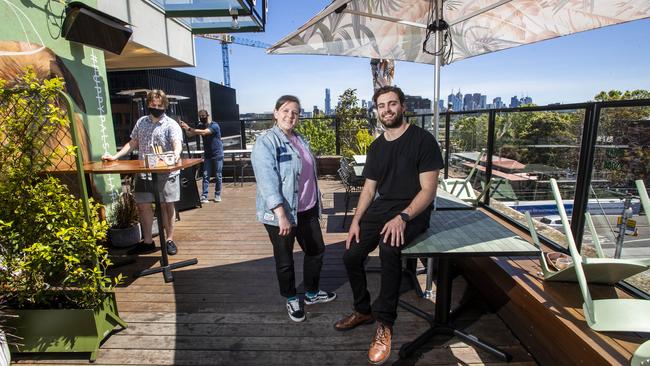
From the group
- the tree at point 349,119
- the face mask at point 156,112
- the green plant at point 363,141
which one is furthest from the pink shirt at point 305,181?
the tree at point 349,119

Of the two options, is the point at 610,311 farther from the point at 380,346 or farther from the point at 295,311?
the point at 295,311

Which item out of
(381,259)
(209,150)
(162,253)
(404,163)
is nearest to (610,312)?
(381,259)

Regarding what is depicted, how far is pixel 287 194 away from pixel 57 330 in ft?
5.61

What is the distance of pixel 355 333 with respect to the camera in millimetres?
2312

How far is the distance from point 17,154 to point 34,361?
4.35ft

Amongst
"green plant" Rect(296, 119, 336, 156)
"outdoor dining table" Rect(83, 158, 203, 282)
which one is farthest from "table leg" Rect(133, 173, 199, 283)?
"green plant" Rect(296, 119, 336, 156)

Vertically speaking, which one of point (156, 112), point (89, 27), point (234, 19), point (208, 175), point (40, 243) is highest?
point (234, 19)

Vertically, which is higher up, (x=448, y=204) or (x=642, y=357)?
(x=448, y=204)

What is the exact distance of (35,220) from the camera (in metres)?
2.05

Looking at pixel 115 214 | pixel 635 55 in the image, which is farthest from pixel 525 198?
pixel 635 55

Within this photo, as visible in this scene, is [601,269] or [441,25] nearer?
[601,269]

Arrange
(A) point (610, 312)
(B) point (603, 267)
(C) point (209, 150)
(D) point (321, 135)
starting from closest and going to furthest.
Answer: (A) point (610, 312) < (B) point (603, 267) < (C) point (209, 150) < (D) point (321, 135)

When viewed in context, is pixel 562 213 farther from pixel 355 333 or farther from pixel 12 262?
pixel 12 262

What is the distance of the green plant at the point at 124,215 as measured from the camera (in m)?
Answer: 4.07
